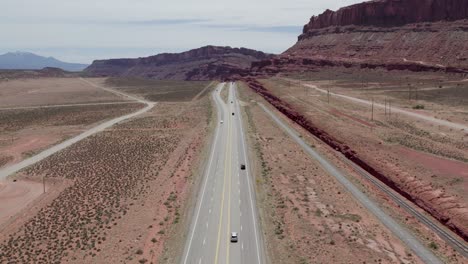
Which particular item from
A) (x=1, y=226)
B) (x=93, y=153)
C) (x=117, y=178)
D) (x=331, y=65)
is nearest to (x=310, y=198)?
(x=117, y=178)

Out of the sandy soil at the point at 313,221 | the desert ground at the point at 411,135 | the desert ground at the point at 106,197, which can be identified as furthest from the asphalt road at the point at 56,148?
the desert ground at the point at 411,135

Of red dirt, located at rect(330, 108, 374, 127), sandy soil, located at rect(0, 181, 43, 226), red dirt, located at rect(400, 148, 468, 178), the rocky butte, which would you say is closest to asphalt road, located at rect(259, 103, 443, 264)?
red dirt, located at rect(400, 148, 468, 178)

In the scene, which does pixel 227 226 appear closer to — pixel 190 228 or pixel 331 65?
pixel 190 228

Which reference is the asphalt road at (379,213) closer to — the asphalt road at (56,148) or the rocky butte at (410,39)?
the asphalt road at (56,148)

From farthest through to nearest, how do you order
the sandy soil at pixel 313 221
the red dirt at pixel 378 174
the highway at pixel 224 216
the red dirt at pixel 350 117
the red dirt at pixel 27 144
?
the red dirt at pixel 350 117
the red dirt at pixel 27 144
the red dirt at pixel 378 174
the sandy soil at pixel 313 221
the highway at pixel 224 216

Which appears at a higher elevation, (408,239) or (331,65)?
(331,65)
